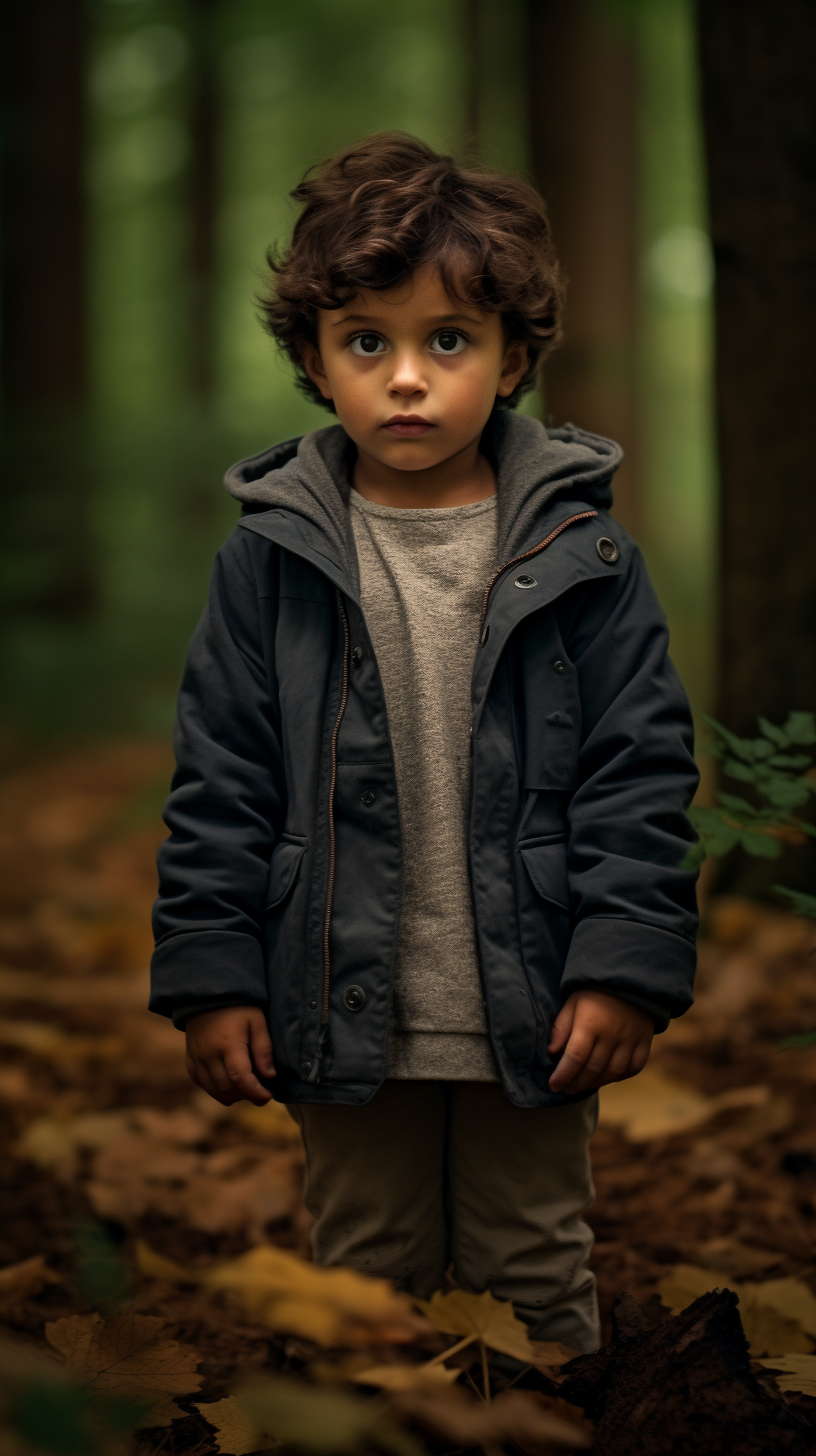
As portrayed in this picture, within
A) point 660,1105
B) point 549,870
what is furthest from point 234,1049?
point 660,1105

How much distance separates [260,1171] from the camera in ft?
10.2

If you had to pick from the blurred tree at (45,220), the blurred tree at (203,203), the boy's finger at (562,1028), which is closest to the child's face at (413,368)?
the boy's finger at (562,1028)

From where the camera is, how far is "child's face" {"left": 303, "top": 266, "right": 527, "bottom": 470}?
76.8 inches

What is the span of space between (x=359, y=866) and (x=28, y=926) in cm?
362

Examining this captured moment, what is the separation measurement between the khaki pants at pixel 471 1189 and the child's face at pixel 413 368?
1080mm

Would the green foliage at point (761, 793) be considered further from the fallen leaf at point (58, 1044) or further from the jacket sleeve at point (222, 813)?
the fallen leaf at point (58, 1044)

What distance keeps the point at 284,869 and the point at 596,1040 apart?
56 cm

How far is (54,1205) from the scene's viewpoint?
291 centimetres

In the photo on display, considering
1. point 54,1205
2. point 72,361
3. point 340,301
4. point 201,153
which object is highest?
point 201,153

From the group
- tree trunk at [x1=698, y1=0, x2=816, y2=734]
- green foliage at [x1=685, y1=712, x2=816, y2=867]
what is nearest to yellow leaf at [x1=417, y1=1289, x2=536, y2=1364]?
green foliage at [x1=685, y1=712, x2=816, y2=867]

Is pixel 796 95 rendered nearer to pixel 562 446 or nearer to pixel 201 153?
pixel 562 446

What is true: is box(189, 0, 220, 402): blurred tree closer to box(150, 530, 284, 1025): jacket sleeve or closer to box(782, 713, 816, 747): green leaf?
box(150, 530, 284, 1025): jacket sleeve

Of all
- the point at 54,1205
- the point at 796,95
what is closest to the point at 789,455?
the point at 796,95

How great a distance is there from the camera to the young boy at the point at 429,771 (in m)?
1.93
